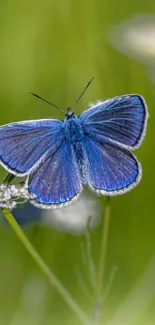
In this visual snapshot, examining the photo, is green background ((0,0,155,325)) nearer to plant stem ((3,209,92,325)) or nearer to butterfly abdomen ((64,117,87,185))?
plant stem ((3,209,92,325))

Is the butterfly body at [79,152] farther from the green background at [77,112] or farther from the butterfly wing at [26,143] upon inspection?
the green background at [77,112]

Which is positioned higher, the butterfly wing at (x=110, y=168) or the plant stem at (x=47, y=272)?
the butterfly wing at (x=110, y=168)

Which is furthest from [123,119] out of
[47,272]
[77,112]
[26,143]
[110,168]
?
[77,112]

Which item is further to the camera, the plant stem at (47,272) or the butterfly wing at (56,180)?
the butterfly wing at (56,180)

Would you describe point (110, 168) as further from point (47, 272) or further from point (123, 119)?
point (47, 272)

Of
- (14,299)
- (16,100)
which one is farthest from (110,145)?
(16,100)

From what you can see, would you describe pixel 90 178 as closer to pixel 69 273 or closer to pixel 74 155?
pixel 74 155

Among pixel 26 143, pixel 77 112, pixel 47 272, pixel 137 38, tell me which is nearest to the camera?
pixel 47 272

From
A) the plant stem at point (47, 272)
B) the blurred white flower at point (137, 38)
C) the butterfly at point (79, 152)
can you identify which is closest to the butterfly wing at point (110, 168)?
the butterfly at point (79, 152)
